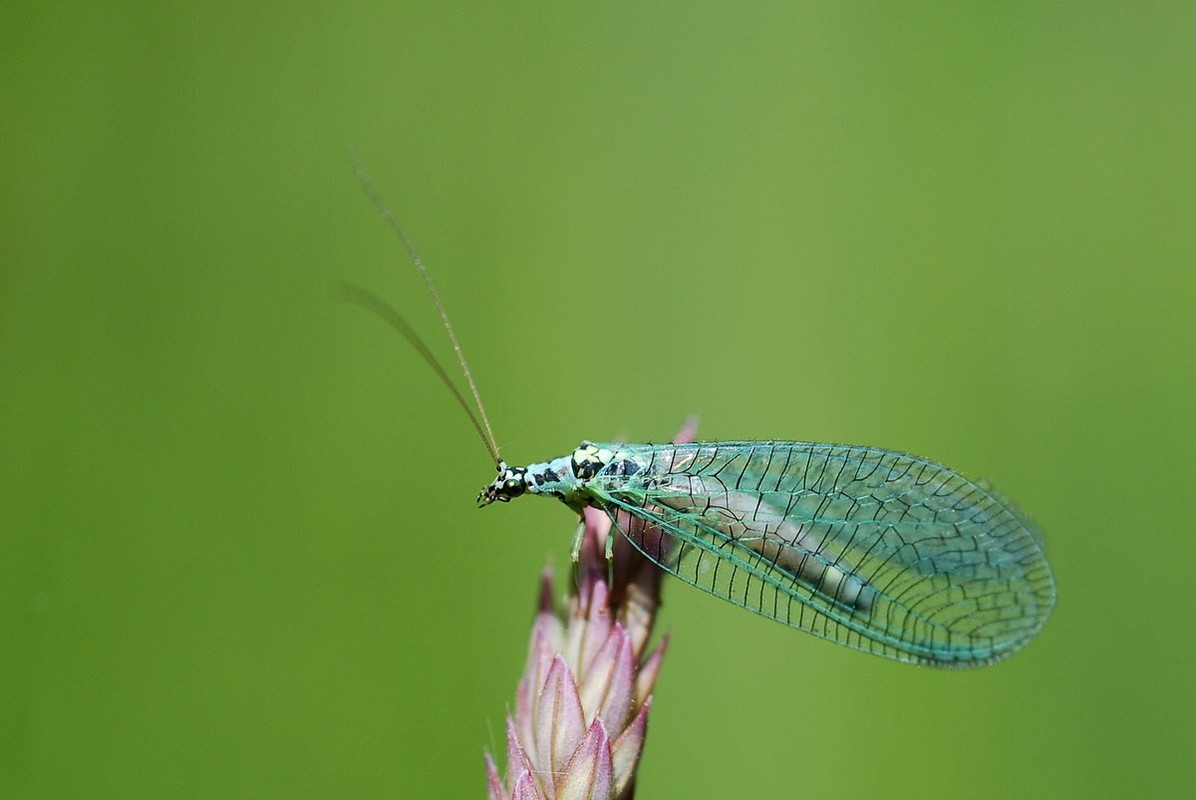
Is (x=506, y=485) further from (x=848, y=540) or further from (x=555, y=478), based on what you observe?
(x=848, y=540)

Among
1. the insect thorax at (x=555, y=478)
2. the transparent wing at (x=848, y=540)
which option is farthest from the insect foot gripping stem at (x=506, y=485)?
the transparent wing at (x=848, y=540)

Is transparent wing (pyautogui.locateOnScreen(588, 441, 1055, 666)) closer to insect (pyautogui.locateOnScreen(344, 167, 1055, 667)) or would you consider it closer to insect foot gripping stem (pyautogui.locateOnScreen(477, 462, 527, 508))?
insect (pyautogui.locateOnScreen(344, 167, 1055, 667))

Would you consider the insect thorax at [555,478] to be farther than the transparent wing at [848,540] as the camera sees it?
Yes

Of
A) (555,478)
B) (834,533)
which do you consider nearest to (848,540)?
(834,533)

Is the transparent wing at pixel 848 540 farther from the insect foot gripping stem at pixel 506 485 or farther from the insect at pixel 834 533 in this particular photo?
the insect foot gripping stem at pixel 506 485

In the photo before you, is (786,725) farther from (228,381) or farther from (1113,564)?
(228,381)
